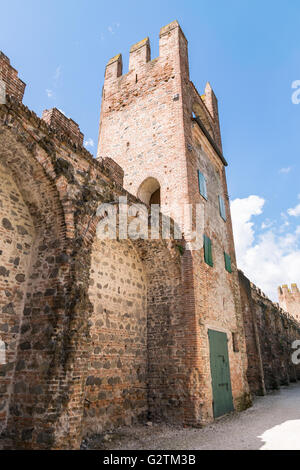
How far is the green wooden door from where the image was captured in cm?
789

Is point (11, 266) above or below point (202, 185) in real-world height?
below

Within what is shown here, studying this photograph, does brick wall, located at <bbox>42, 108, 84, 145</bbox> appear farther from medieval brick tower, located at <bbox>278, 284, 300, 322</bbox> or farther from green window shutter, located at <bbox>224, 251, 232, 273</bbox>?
medieval brick tower, located at <bbox>278, 284, 300, 322</bbox>

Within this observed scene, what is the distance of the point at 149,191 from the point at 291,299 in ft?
103

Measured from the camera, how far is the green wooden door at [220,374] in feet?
25.9

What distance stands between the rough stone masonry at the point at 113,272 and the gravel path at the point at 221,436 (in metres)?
0.46

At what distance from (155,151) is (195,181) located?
178 centimetres

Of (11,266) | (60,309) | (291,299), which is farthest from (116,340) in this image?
(291,299)

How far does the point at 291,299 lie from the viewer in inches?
1410

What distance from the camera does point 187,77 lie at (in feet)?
37.8

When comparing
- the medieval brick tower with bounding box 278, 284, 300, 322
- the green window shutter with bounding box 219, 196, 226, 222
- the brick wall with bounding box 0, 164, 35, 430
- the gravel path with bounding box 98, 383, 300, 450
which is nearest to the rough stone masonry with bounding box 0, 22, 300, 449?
the brick wall with bounding box 0, 164, 35, 430

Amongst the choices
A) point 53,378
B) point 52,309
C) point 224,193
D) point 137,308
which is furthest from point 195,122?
point 53,378

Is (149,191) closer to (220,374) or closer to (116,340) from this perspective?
(116,340)

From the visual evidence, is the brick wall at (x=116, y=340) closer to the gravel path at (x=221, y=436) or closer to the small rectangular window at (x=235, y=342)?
the gravel path at (x=221, y=436)

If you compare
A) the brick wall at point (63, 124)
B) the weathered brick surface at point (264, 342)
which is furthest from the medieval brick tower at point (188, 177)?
the brick wall at point (63, 124)
